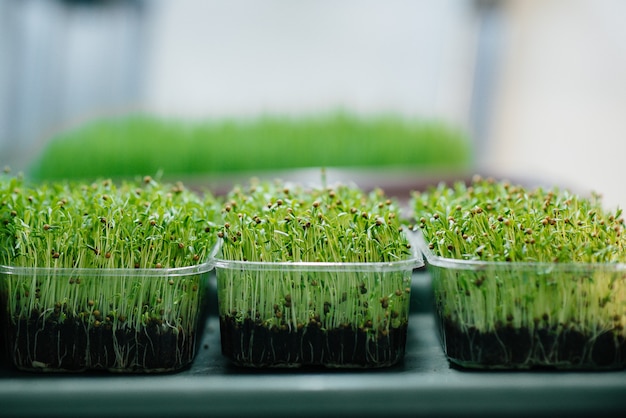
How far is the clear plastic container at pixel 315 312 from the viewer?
2.88 feet

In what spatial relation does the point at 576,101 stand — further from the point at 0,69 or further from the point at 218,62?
the point at 0,69

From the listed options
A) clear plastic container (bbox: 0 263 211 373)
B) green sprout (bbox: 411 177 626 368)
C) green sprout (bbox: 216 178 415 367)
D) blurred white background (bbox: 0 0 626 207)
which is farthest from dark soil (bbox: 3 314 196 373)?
blurred white background (bbox: 0 0 626 207)

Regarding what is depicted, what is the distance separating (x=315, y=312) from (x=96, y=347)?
0.33 metres

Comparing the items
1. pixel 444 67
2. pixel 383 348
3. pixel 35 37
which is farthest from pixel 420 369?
pixel 444 67

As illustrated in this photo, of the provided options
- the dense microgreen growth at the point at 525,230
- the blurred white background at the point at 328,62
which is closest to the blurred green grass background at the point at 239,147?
the blurred white background at the point at 328,62

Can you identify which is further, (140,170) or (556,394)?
(140,170)

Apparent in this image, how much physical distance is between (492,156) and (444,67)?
2.27 feet

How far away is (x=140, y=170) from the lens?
2205mm

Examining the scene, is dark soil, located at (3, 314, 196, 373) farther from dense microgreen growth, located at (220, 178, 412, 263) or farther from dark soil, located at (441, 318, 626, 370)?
dark soil, located at (441, 318, 626, 370)

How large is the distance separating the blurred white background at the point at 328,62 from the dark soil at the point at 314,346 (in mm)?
1944

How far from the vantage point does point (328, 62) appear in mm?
3250

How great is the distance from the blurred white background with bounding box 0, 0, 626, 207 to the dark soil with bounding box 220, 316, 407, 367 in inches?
76.5

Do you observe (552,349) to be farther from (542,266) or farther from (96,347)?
(96,347)

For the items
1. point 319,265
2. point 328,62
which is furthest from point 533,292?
point 328,62
